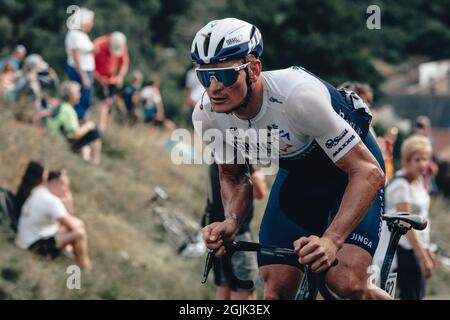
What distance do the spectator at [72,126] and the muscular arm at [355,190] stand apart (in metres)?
9.12

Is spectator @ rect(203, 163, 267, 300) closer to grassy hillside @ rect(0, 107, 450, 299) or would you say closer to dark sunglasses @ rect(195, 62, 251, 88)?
grassy hillside @ rect(0, 107, 450, 299)

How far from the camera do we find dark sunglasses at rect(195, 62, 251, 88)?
5.46m

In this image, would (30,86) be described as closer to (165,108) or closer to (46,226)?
(46,226)

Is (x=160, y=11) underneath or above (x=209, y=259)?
above

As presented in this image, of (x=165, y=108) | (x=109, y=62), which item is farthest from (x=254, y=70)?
(x=165, y=108)

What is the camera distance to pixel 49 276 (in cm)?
1048

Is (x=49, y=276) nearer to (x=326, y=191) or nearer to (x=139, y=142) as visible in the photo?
(x=326, y=191)

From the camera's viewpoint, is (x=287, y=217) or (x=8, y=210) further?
(x=8, y=210)

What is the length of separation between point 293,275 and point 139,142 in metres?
12.9

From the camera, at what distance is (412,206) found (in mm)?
9664

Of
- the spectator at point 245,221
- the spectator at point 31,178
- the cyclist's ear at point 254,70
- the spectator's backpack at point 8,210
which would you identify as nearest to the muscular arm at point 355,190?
the cyclist's ear at point 254,70

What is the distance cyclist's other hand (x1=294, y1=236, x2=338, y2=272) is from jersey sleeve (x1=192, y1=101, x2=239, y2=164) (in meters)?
1.22

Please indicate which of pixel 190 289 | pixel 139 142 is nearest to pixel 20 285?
pixel 190 289

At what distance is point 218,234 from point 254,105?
80 centimetres
